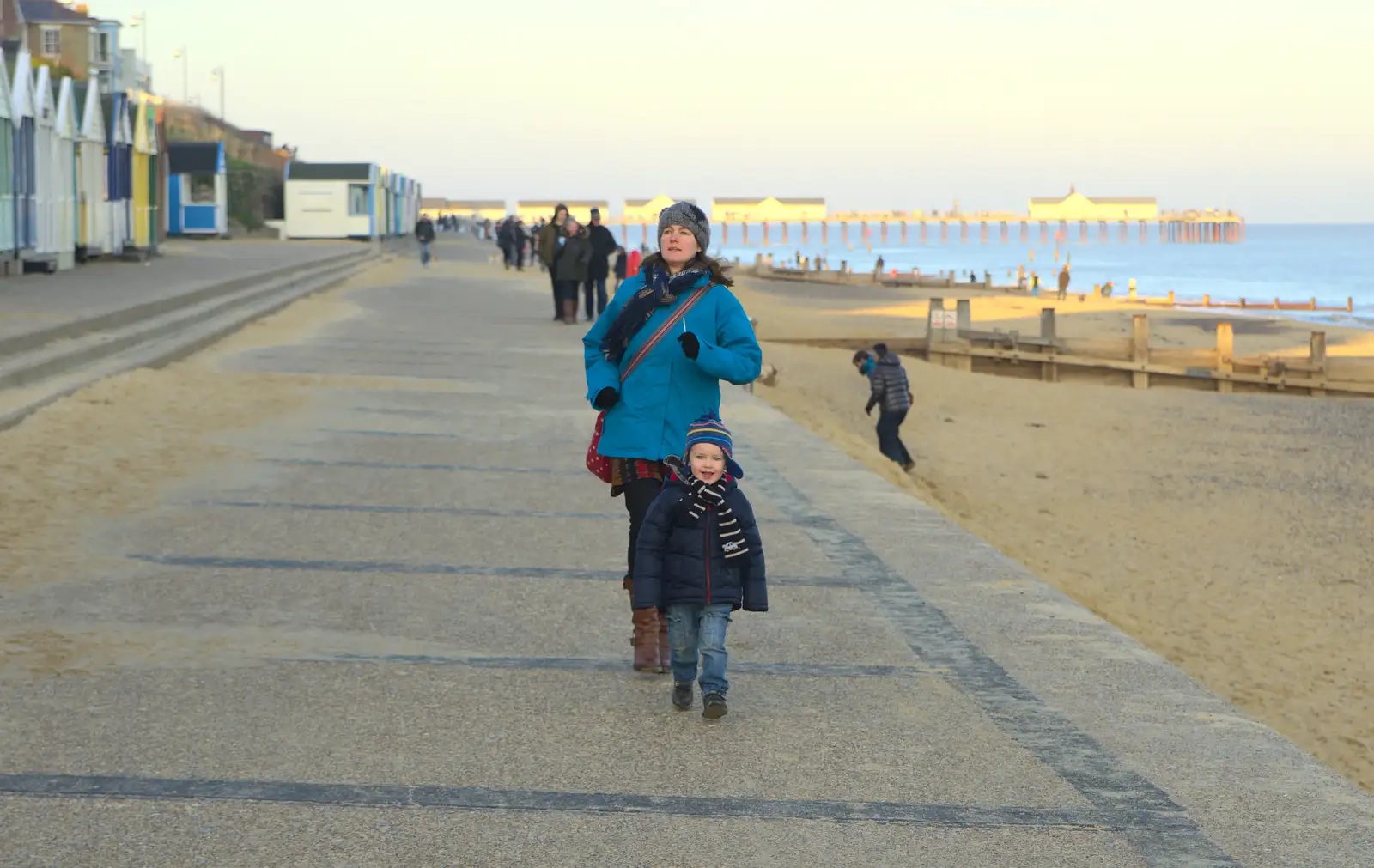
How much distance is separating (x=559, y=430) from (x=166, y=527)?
470 cm

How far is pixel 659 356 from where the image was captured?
5496 millimetres

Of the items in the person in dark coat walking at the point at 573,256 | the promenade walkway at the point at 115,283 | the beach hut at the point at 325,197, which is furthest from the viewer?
the beach hut at the point at 325,197

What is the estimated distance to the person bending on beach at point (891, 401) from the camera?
16328 millimetres

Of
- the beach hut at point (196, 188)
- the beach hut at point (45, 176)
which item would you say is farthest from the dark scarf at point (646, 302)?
the beach hut at point (196, 188)

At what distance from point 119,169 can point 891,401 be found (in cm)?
2132

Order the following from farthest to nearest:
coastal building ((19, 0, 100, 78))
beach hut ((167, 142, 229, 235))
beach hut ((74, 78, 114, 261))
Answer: coastal building ((19, 0, 100, 78)) < beach hut ((167, 142, 229, 235)) < beach hut ((74, 78, 114, 261))

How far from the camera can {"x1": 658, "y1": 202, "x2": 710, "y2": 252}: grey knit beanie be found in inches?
211

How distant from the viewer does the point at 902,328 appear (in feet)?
150

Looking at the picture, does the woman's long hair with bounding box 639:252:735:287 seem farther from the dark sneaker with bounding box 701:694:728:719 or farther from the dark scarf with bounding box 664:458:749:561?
the dark sneaker with bounding box 701:694:728:719

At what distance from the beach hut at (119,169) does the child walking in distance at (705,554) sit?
2839 cm

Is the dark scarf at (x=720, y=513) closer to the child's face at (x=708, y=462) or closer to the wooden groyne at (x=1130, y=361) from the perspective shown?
the child's face at (x=708, y=462)

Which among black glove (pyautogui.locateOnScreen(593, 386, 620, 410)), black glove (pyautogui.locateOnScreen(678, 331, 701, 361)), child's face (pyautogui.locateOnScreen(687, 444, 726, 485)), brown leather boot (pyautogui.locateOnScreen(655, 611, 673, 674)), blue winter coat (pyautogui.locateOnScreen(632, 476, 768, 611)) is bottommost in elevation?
brown leather boot (pyautogui.locateOnScreen(655, 611, 673, 674))

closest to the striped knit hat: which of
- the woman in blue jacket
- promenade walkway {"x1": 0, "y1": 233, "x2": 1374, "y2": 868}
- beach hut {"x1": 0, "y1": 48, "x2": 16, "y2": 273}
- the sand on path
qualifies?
the woman in blue jacket

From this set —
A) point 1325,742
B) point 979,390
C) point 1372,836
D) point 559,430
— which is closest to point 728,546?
point 1372,836
